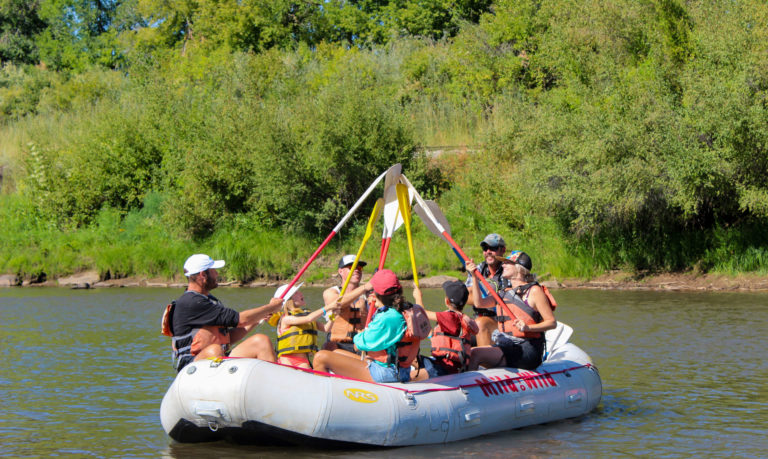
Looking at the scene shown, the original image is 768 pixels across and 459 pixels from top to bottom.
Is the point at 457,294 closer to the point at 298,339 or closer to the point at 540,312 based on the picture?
the point at 540,312

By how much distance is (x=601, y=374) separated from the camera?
10.4m

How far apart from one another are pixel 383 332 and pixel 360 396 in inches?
21.3

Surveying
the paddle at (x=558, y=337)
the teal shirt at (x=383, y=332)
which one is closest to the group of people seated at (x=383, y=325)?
the teal shirt at (x=383, y=332)

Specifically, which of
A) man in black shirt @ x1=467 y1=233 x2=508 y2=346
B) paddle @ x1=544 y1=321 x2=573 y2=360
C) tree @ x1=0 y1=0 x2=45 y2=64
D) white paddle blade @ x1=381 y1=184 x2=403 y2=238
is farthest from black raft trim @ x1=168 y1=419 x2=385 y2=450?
tree @ x1=0 y1=0 x2=45 y2=64

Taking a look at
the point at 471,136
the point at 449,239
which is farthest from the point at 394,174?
the point at 471,136

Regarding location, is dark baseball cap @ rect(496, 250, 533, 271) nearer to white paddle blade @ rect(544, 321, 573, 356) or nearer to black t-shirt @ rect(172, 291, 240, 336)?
white paddle blade @ rect(544, 321, 573, 356)

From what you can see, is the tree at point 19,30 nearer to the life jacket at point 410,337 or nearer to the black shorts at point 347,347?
the black shorts at point 347,347

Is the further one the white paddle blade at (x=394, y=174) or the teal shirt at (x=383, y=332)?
the white paddle blade at (x=394, y=174)

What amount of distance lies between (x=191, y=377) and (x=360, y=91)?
1816 cm

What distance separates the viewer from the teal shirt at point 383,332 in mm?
Result: 6820

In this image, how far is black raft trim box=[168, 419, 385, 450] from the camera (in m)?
6.82

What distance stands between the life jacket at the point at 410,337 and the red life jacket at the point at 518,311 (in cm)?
107

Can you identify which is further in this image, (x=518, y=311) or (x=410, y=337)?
(x=518, y=311)

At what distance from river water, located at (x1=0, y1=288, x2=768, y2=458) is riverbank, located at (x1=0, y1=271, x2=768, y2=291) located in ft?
4.78
